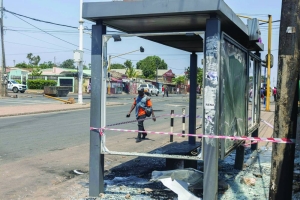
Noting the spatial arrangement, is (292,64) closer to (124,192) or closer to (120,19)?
(120,19)

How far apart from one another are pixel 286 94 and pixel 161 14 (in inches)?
83.7

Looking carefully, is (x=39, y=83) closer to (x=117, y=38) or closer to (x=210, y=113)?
(x=117, y=38)

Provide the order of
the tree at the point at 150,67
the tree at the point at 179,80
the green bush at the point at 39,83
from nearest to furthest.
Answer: the green bush at the point at 39,83 < the tree at the point at 179,80 < the tree at the point at 150,67

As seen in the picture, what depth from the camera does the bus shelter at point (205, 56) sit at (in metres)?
5.35

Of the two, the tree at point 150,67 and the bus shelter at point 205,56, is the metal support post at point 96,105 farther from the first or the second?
the tree at point 150,67

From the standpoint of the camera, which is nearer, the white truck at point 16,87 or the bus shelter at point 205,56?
the bus shelter at point 205,56

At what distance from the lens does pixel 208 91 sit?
5395 mm

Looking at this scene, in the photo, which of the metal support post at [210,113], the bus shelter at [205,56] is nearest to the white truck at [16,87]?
the bus shelter at [205,56]

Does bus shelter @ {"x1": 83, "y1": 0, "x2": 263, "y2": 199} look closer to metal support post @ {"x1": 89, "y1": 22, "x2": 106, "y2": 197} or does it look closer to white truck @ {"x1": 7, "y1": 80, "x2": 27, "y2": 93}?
metal support post @ {"x1": 89, "y1": 22, "x2": 106, "y2": 197}

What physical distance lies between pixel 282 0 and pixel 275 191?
213cm

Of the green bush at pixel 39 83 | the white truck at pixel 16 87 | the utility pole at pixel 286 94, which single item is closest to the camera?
the utility pole at pixel 286 94

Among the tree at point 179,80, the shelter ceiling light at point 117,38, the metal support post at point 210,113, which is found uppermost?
the tree at point 179,80

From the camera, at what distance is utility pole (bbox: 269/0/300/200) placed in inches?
167

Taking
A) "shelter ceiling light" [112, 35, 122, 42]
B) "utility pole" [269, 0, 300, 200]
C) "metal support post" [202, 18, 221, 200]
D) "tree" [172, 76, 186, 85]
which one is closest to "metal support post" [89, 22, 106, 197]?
"shelter ceiling light" [112, 35, 122, 42]
